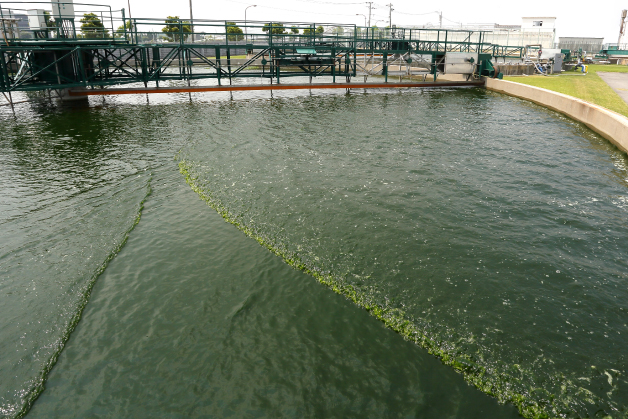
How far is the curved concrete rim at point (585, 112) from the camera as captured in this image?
1489 centimetres

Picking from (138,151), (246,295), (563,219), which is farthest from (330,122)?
(246,295)

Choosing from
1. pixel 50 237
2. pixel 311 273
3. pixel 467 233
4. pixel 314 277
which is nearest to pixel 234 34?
pixel 50 237

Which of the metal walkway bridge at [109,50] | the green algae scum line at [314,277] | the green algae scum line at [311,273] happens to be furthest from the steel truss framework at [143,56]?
the green algae scum line at [311,273]

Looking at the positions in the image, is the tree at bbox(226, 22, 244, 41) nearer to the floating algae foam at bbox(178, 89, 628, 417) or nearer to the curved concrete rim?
the floating algae foam at bbox(178, 89, 628, 417)

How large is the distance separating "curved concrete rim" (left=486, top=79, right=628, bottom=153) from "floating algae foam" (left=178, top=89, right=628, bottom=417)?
51 cm

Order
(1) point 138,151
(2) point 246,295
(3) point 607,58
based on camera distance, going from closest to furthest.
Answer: (2) point 246,295
(1) point 138,151
(3) point 607,58

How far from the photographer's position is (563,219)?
9.08 m

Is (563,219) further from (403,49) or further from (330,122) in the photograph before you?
(403,49)

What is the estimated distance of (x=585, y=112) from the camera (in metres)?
18.7

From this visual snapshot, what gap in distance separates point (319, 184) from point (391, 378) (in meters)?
6.59

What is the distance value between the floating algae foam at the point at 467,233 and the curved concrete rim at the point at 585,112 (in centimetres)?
51

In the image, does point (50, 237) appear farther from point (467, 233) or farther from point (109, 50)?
point (109, 50)

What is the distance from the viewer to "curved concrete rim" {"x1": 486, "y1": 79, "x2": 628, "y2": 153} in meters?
14.9

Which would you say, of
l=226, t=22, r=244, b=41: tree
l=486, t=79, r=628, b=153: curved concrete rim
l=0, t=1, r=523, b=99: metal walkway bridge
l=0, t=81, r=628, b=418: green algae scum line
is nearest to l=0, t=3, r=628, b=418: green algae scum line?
l=0, t=81, r=628, b=418: green algae scum line
